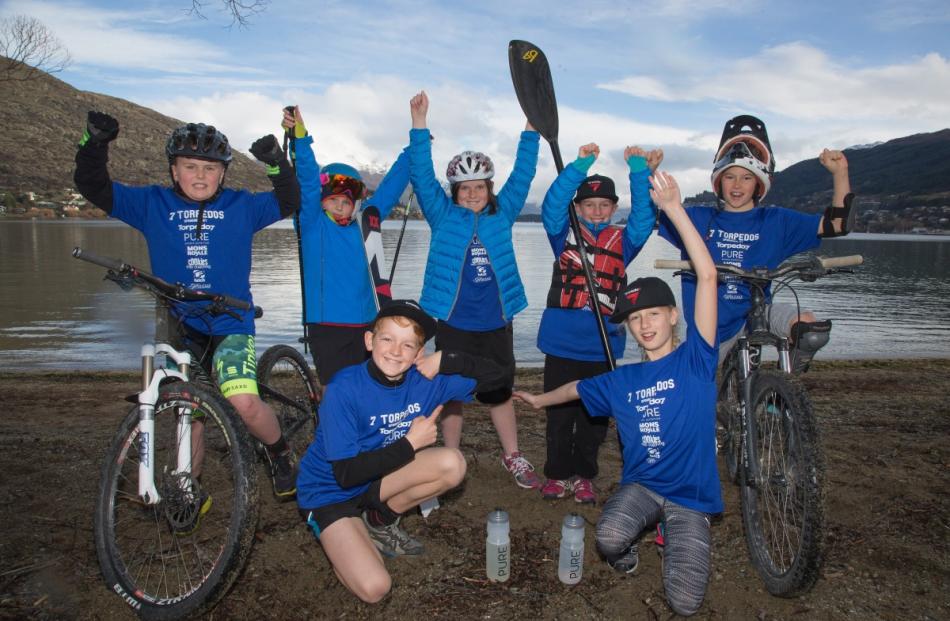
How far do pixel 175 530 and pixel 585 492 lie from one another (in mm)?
2781

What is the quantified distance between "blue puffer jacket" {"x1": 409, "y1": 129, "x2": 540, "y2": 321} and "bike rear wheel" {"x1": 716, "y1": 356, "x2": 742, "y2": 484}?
163cm

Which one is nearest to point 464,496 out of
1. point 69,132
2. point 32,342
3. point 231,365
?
point 231,365

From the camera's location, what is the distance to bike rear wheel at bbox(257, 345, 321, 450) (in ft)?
16.8

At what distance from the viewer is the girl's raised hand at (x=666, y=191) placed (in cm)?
368

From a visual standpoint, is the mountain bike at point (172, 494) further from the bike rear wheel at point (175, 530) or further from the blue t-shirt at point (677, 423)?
the blue t-shirt at point (677, 423)

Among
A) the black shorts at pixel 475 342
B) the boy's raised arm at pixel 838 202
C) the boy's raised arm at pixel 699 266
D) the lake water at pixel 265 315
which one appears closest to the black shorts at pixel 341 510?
the black shorts at pixel 475 342

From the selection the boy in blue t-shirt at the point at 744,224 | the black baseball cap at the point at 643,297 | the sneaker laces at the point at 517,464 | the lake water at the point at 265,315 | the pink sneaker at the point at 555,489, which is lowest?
the lake water at the point at 265,315

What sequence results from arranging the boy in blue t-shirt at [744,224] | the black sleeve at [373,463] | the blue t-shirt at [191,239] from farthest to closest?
the boy in blue t-shirt at [744,224] < the blue t-shirt at [191,239] < the black sleeve at [373,463]

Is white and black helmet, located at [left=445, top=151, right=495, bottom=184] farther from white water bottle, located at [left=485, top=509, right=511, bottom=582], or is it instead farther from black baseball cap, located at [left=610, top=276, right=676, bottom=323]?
white water bottle, located at [left=485, top=509, right=511, bottom=582]

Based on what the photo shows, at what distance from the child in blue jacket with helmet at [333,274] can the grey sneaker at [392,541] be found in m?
1.58

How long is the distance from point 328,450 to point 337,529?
48 cm

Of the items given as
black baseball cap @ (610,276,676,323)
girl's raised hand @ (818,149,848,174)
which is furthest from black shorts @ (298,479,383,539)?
girl's raised hand @ (818,149,848,174)

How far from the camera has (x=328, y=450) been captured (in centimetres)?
354

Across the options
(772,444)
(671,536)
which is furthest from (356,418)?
(772,444)
